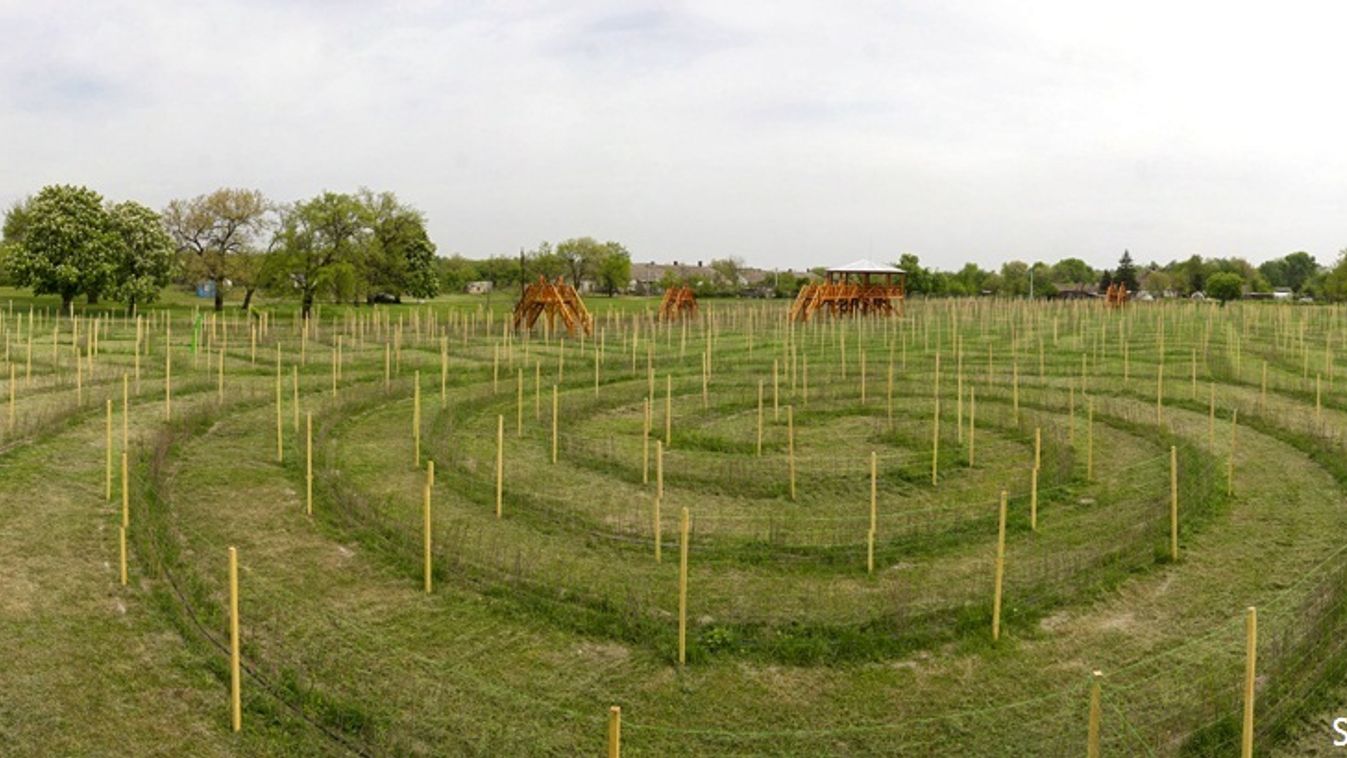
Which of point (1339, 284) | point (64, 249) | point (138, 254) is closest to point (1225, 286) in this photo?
point (1339, 284)

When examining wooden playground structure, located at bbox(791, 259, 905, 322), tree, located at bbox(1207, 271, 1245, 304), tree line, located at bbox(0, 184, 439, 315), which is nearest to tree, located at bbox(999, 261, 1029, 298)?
tree, located at bbox(1207, 271, 1245, 304)

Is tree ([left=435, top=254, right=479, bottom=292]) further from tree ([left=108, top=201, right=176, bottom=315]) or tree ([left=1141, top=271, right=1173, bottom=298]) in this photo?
tree ([left=1141, top=271, right=1173, bottom=298])

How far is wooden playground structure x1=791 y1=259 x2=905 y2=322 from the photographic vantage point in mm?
48938

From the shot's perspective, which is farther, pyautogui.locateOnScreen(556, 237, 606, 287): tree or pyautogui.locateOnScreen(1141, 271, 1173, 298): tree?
pyautogui.locateOnScreen(1141, 271, 1173, 298): tree

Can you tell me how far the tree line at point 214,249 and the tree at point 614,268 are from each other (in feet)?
99.8

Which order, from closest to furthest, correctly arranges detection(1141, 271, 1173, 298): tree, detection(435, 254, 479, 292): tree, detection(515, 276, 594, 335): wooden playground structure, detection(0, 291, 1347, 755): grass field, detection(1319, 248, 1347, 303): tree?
detection(0, 291, 1347, 755): grass field, detection(515, 276, 594, 335): wooden playground structure, detection(1319, 248, 1347, 303): tree, detection(435, 254, 479, 292): tree, detection(1141, 271, 1173, 298): tree

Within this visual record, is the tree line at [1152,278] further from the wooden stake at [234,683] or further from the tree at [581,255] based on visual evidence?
the wooden stake at [234,683]

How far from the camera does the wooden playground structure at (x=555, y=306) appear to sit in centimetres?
3751

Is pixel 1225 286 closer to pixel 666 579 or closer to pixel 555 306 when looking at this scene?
pixel 555 306

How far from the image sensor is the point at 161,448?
14.3 metres

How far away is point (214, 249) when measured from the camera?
5138cm

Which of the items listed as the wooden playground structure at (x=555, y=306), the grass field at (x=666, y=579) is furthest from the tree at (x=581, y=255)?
the grass field at (x=666, y=579)

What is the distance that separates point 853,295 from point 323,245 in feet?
90.8

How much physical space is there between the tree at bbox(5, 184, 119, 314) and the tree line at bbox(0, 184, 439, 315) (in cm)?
4
